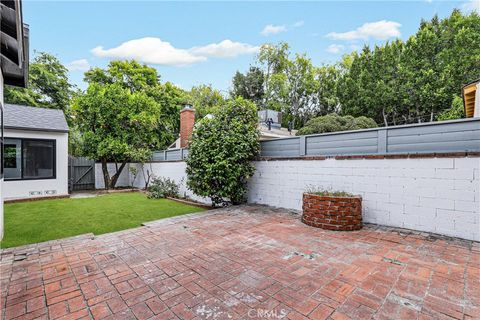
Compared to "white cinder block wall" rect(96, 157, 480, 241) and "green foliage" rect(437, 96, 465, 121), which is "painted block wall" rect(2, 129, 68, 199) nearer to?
"white cinder block wall" rect(96, 157, 480, 241)

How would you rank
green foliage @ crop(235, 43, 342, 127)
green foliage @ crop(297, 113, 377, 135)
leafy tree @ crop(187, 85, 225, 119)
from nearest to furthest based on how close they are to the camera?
1. green foliage @ crop(297, 113, 377, 135)
2. leafy tree @ crop(187, 85, 225, 119)
3. green foliage @ crop(235, 43, 342, 127)

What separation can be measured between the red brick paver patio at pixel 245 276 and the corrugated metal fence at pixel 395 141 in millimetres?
1517

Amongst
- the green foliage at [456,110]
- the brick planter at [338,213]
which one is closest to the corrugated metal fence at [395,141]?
the brick planter at [338,213]

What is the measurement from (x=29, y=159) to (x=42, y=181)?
3.19ft

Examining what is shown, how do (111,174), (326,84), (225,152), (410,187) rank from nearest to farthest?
(410,187) < (225,152) < (111,174) < (326,84)

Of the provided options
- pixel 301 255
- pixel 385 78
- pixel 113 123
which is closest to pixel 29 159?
pixel 113 123

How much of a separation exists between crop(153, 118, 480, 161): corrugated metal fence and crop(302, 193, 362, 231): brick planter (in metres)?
1.18

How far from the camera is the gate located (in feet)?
39.1

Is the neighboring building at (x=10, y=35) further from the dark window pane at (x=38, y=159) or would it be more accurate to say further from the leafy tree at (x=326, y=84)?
the leafy tree at (x=326, y=84)

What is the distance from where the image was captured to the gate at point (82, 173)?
39.1ft

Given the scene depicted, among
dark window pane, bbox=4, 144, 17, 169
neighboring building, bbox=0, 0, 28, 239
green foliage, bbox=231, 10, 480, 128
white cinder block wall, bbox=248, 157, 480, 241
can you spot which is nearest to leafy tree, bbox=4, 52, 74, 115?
dark window pane, bbox=4, 144, 17, 169

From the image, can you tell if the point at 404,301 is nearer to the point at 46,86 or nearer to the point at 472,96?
the point at 472,96

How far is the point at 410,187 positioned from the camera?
4188mm

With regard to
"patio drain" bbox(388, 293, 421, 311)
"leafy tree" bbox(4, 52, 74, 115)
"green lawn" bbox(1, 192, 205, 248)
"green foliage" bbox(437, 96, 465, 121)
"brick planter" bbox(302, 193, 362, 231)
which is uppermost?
"leafy tree" bbox(4, 52, 74, 115)
